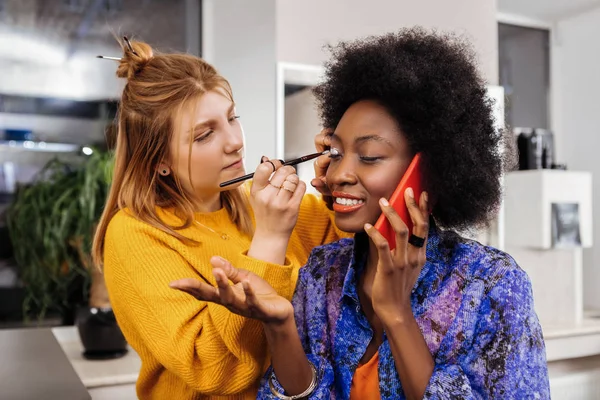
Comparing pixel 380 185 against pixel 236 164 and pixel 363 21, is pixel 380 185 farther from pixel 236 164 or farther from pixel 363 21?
pixel 363 21

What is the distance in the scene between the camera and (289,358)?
3.18ft

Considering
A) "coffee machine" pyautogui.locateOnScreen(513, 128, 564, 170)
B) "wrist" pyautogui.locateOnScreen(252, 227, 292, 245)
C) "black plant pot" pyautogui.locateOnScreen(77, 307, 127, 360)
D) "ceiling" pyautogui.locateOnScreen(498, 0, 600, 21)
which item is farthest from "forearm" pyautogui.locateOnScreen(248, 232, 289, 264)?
"ceiling" pyautogui.locateOnScreen(498, 0, 600, 21)

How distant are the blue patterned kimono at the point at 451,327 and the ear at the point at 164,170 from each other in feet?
1.42

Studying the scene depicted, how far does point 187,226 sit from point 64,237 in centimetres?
129

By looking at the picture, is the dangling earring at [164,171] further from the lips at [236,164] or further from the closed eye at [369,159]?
the closed eye at [369,159]

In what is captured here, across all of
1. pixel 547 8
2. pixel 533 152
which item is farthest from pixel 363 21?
→ pixel 547 8

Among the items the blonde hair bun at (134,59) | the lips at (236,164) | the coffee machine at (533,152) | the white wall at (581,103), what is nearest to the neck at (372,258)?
the lips at (236,164)

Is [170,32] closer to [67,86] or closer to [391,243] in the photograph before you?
[67,86]

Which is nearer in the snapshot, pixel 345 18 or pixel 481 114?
pixel 481 114

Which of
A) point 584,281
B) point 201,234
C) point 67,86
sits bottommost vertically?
point 584,281

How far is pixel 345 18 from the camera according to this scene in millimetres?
2635

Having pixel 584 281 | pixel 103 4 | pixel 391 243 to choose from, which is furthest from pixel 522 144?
pixel 391 243

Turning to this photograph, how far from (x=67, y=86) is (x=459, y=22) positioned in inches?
71.0

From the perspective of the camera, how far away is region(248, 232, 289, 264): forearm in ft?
3.50
